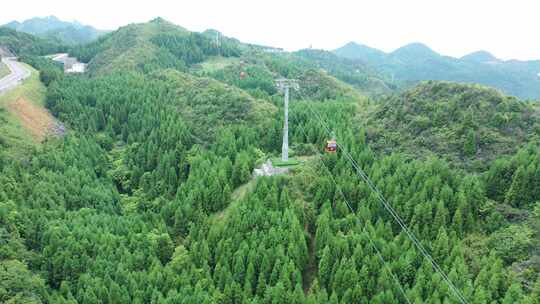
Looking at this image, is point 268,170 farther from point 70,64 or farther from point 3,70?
point 70,64

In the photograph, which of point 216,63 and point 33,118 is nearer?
point 33,118

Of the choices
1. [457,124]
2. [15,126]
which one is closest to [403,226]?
[457,124]

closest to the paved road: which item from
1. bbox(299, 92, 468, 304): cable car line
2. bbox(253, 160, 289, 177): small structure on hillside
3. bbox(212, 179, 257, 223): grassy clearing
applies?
bbox(212, 179, 257, 223): grassy clearing

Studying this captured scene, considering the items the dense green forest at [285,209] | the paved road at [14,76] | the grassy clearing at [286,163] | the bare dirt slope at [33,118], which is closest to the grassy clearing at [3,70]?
the paved road at [14,76]

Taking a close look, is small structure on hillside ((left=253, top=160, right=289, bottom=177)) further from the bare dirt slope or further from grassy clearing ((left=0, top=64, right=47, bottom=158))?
the bare dirt slope

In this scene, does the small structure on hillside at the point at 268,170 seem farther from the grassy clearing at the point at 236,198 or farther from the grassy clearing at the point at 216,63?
the grassy clearing at the point at 216,63

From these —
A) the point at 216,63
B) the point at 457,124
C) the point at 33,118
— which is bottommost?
the point at 33,118

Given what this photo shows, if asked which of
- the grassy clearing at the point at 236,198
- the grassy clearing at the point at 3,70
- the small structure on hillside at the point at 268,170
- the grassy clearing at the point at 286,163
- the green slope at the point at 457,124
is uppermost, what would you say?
the grassy clearing at the point at 3,70
